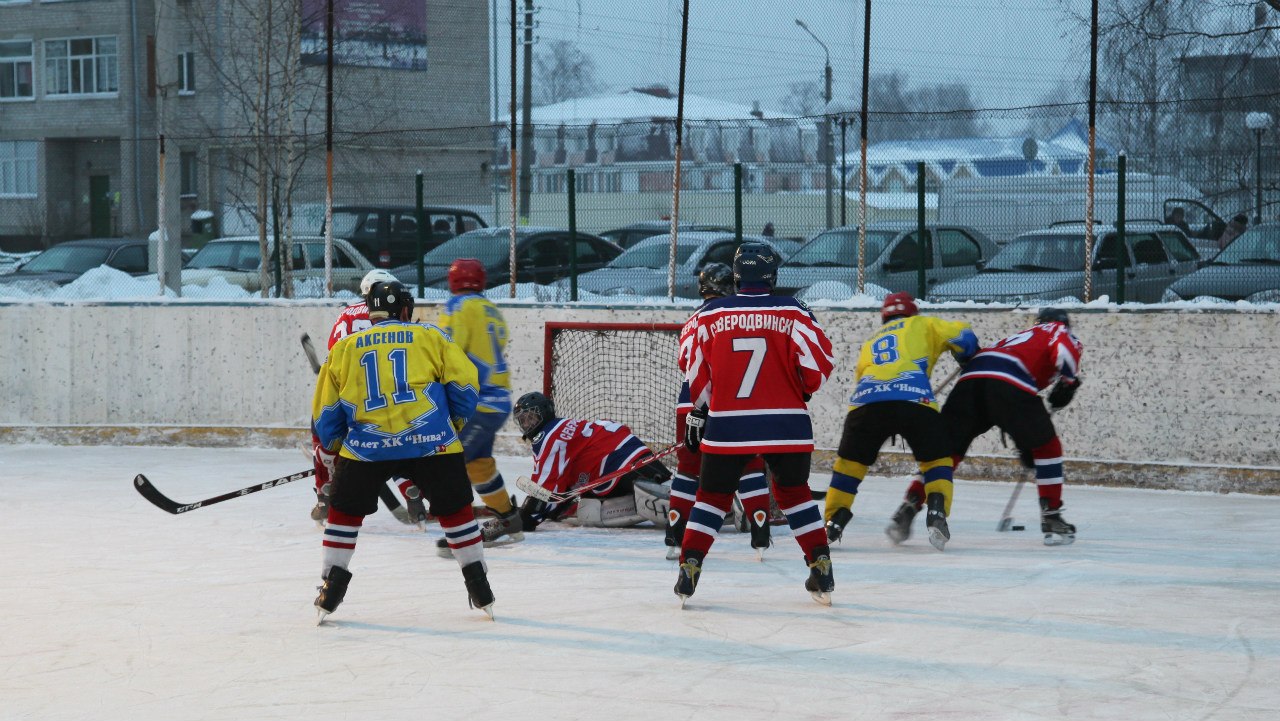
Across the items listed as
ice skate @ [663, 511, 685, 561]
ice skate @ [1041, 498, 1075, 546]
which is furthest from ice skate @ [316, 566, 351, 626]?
ice skate @ [1041, 498, 1075, 546]

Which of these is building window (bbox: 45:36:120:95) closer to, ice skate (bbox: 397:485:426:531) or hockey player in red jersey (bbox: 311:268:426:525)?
hockey player in red jersey (bbox: 311:268:426:525)

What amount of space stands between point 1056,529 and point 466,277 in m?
3.27

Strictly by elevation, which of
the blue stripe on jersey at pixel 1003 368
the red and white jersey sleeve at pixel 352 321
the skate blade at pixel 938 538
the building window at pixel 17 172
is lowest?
the skate blade at pixel 938 538

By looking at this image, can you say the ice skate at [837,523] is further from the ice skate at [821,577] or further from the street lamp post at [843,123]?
the street lamp post at [843,123]

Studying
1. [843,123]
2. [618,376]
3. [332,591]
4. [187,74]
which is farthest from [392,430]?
[187,74]

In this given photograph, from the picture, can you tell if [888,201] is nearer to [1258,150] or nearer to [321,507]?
[1258,150]

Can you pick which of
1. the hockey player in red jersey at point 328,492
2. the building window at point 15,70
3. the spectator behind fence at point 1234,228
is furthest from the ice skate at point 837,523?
the building window at point 15,70

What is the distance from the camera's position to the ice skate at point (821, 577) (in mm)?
5762

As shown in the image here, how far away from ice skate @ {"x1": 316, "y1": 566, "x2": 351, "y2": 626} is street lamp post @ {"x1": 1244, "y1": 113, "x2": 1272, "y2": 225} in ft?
24.5

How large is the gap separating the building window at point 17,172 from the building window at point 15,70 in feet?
19.6

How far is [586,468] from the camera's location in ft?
25.4

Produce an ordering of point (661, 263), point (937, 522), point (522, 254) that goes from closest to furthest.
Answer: point (937, 522) < point (522, 254) < point (661, 263)

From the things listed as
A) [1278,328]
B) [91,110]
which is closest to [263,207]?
[1278,328]

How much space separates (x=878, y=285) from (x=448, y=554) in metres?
5.03
